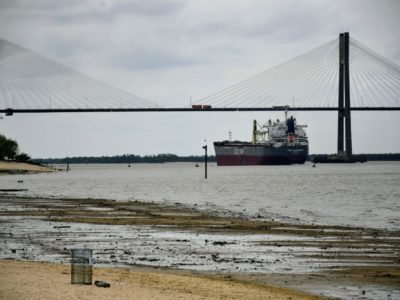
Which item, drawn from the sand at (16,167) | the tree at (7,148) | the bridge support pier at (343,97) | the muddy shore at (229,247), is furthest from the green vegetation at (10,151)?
the muddy shore at (229,247)

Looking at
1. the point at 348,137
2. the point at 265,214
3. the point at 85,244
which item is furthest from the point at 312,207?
the point at 348,137

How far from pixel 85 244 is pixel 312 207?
23.6 meters

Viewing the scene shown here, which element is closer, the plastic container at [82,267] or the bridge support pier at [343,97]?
the plastic container at [82,267]

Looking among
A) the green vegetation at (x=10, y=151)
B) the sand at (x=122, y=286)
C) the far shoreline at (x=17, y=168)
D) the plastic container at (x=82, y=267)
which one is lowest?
the sand at (x=122, y=286)

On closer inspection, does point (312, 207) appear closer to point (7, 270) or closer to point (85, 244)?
point (85, 244)

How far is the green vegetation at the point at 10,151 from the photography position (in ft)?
461

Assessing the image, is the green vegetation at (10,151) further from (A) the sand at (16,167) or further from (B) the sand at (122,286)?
(B) the sand at (122,286)

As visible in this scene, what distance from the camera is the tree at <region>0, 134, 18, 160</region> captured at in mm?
140375

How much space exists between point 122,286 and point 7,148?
13239cm

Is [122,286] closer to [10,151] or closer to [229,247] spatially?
[229,247]

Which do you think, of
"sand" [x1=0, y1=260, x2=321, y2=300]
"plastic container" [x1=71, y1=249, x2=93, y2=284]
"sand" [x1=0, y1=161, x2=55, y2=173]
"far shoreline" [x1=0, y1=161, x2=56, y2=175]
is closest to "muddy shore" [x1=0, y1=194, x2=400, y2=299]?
"sand" [x1=0, y1=260, x2=321, y2=300]

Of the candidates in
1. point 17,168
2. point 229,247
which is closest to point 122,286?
point 229,247

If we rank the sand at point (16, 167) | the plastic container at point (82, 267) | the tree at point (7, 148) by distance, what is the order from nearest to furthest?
the plastic container at point (82, 267) → the sand at point (16, 167) → the tree at point (7, 148)

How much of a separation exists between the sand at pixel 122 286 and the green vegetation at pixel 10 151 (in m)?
128
